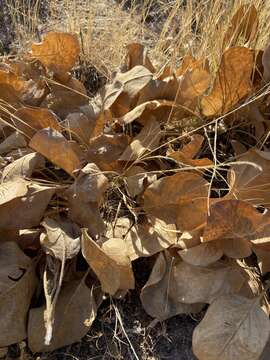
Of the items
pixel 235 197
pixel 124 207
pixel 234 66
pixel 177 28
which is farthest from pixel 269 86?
pixel 177 28

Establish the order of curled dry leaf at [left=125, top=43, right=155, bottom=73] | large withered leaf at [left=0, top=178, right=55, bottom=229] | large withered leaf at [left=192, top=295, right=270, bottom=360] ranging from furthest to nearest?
1. curled dry leaf at [left=125, top=43, right=155, bottom=73]
2. large withered leaf at [left=0, top=178, right=55, bottom=229]
3. large withered leaf at [left=192, top=295, right=270, bottom=360]

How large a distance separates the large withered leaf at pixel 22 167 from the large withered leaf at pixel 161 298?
299 millimetres

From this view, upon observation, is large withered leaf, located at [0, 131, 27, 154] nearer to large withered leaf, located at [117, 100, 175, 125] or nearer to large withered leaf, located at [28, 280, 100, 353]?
large withered leaf, located at [117, 100, 175, 125]

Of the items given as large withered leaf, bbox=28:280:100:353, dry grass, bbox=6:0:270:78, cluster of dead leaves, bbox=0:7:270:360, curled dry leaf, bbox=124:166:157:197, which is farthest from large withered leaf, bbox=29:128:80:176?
dry grass, bbox=6:0:270:78

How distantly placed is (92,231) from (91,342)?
20 centimetres

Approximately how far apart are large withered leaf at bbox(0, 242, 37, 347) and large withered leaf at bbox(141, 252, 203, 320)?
0.67 feet

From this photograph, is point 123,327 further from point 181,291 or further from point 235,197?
point 235,197

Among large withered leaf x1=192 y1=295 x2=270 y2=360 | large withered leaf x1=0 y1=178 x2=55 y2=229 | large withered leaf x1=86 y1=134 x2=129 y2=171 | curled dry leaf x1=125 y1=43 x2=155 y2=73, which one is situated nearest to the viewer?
large withered leaf x1=192 y1=295 x2=270 y2=360

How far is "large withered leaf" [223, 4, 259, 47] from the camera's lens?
1227mm

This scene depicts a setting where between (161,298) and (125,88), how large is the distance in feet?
1.42

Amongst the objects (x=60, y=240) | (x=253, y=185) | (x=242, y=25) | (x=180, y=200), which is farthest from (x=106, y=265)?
(x=242, y=25)

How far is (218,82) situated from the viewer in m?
1.15

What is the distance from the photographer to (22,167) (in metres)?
1.09

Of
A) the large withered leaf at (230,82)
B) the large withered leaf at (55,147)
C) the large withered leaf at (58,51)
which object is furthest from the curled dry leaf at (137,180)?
the large withered leaf at (58,51)
